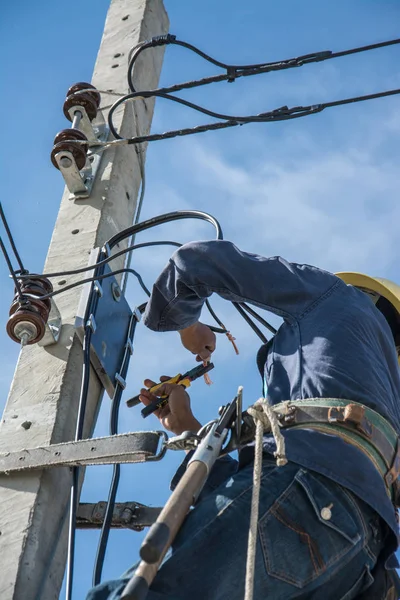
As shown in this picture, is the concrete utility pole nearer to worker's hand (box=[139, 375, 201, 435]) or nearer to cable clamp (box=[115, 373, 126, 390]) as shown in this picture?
cable clamp (box=[115, 373, 126, 390])

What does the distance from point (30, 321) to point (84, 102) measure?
5.08ft

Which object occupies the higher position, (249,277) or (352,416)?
(249,277)

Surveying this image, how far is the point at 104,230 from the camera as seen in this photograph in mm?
4355

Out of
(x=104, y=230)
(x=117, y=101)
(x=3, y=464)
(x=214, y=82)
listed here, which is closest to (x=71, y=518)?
(x=3, y=464)

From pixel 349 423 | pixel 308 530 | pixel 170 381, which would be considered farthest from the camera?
pixel 170 381

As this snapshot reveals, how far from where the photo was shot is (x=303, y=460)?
9.71 ft

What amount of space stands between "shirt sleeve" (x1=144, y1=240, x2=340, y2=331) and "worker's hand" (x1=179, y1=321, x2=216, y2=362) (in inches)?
21.1

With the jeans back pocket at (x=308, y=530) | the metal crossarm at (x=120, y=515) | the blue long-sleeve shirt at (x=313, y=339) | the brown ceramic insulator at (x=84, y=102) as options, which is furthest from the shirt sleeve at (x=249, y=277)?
the brown ceramic insulator at (x=84, y=102)

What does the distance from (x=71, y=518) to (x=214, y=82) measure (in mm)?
2669

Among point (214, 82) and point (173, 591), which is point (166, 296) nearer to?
point (173, 591)

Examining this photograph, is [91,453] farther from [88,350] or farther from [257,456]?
[257,456]

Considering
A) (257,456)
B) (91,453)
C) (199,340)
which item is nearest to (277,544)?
(257,456)

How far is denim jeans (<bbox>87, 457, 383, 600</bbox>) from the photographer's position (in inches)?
106

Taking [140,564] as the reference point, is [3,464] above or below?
above
